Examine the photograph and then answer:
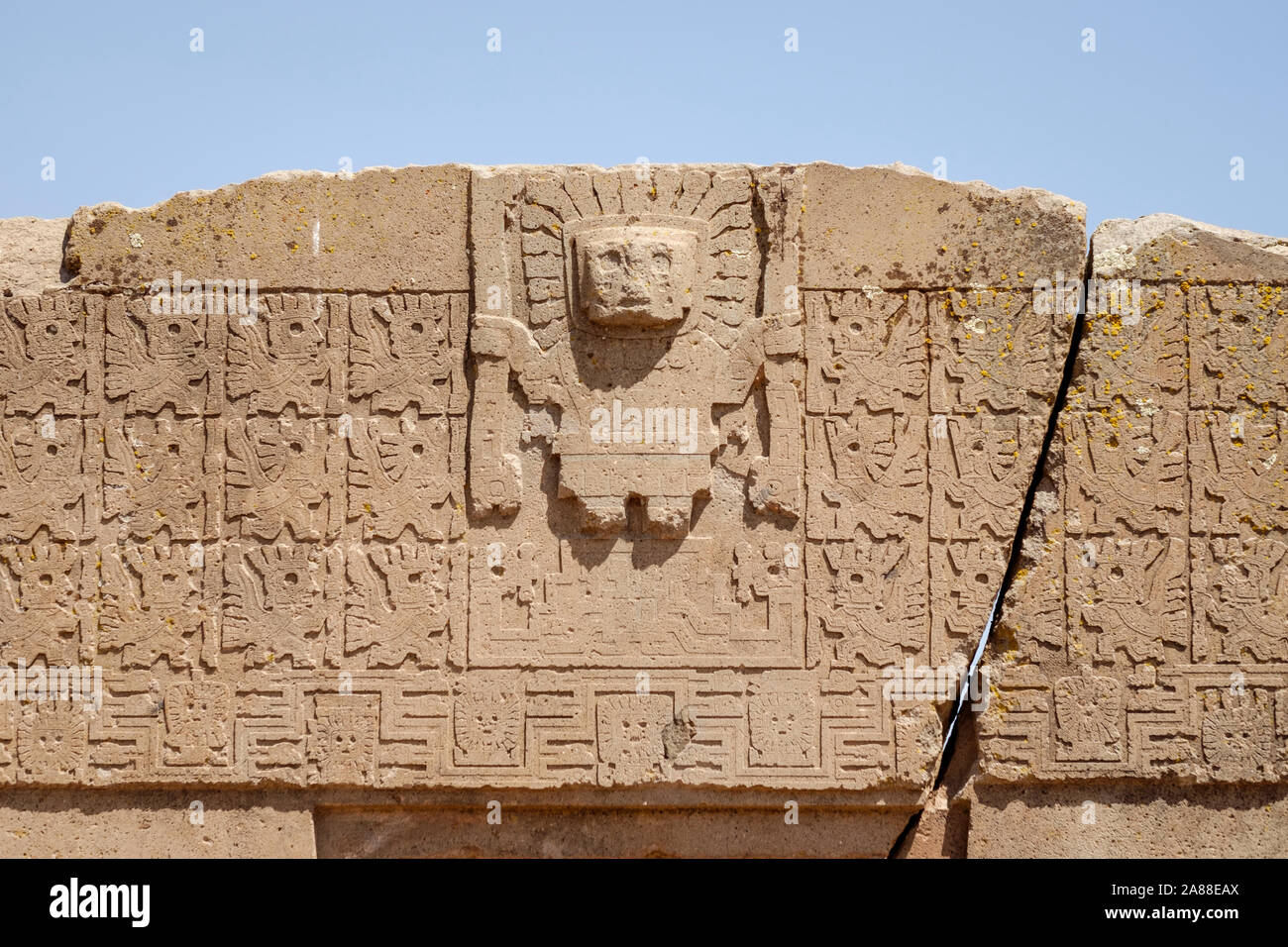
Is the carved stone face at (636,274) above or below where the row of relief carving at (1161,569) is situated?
above

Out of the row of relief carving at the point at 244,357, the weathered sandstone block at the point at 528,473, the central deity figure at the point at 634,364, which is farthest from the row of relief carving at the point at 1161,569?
the row of relief carving at the point at 244,357

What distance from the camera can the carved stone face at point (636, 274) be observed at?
5035mm

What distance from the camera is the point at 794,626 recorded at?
5121mm

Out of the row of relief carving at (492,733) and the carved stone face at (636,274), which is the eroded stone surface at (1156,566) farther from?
the carved stone face at (636,274)

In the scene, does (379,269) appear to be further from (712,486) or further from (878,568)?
(878,568)

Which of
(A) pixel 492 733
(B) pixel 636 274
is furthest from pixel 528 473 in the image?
(A) pixel 492 733

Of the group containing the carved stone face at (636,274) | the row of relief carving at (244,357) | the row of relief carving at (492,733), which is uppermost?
the carved stone face at (636,274)

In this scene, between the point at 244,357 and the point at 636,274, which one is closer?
the point at 636,274

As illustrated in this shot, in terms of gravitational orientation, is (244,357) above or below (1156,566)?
above

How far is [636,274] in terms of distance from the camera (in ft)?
16.5

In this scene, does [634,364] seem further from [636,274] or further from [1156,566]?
[1156,566]

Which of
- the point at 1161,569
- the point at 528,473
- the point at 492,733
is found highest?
the point at 528,473

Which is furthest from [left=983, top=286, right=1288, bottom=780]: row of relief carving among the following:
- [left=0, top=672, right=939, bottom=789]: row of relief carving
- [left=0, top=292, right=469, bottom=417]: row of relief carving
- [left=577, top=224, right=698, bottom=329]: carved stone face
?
[left=0, top=292, right=469, bottom=417]: row of relief carving

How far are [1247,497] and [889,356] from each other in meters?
1.38
